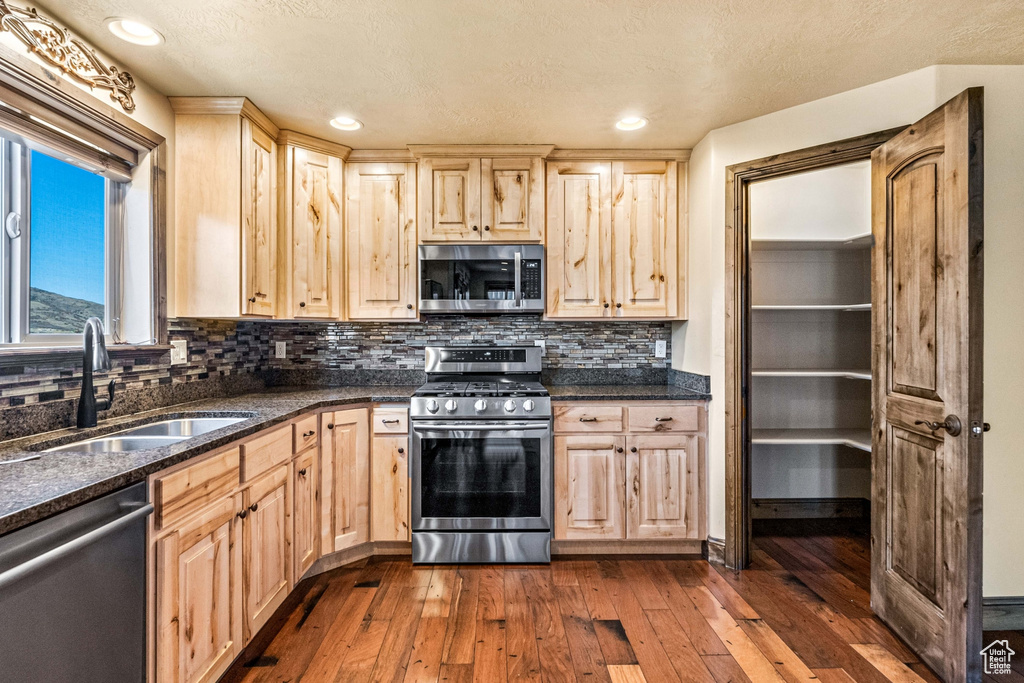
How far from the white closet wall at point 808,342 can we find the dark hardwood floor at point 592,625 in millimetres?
636

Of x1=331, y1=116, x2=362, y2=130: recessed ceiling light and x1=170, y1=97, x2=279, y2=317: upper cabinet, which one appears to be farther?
x1=331, y1=116, x2=362, y2=130: recessed ceiling light

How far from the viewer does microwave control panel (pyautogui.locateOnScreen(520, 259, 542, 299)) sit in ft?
9.79

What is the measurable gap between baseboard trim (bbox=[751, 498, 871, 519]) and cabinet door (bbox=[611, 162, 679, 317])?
1455 mm

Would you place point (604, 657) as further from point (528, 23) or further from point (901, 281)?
point (528, 23)

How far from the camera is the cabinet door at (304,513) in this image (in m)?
2.29

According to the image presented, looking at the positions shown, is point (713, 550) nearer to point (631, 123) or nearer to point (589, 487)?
point (589, 487)

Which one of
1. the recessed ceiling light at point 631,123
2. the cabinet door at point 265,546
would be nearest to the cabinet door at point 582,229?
the recessed ceiling light at point 631,123

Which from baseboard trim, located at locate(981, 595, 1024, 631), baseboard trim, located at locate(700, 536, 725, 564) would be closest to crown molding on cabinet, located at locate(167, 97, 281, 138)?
baseboard trim, located at locate(700, 536, 725, 564)

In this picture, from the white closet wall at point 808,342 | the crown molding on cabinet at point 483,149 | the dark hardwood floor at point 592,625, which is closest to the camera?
the dark hardwood floor at point 592,625

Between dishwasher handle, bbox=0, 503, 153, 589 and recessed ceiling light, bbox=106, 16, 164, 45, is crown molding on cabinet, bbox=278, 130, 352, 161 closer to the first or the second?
recessed ceiling light, bbox=106, 16, 164, 45

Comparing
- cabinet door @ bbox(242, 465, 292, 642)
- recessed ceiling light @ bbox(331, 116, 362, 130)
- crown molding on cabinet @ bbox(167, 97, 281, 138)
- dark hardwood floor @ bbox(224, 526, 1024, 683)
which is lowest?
dark hardwood floor @ bbox(224, 526, 1024, 683)

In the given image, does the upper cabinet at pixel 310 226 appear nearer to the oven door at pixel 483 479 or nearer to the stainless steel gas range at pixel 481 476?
the stainless steel gas range at pixel 481 476

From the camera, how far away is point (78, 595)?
1154mm
